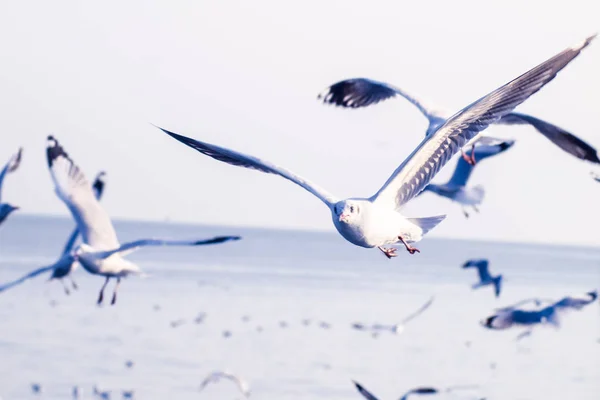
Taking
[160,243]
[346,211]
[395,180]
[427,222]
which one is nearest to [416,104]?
[160,243]

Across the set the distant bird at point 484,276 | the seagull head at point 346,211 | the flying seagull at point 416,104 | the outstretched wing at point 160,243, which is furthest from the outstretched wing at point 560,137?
the distant bird at point 484,276

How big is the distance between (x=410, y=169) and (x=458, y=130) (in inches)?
15.7

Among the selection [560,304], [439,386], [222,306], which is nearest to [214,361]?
[439,386]

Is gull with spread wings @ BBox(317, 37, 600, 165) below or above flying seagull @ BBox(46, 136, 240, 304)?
above

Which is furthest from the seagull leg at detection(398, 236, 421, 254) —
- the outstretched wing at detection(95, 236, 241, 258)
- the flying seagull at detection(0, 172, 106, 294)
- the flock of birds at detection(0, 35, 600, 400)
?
the flying seagull at detection(0, 172, 106, 294)

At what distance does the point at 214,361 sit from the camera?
24141 mm

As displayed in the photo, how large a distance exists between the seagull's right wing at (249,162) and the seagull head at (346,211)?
0.43 ft

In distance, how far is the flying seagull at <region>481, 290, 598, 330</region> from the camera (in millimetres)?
15281

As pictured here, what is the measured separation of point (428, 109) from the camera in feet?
37.5

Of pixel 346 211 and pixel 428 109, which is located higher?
pixel 428 109

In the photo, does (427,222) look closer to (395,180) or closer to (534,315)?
(395,180)

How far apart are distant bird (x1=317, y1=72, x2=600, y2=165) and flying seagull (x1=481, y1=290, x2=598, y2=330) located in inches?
156

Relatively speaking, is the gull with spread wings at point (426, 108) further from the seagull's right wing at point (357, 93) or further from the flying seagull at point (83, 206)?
the flying seagull at point (83, 206)

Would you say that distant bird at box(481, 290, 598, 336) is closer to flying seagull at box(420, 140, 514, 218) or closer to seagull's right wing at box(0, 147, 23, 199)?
flying seagull at box(420, 140, 514, 218)
